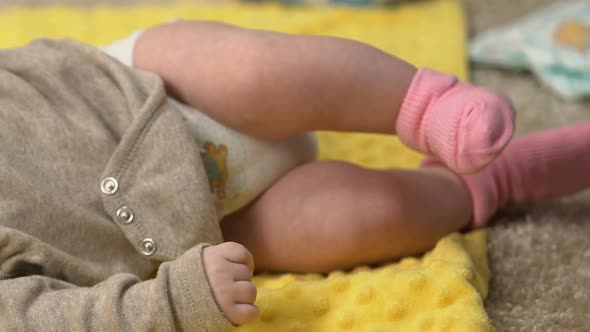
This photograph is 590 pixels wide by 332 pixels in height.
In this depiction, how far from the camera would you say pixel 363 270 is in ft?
2.70

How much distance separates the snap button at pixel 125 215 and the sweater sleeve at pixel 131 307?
0.11 metres

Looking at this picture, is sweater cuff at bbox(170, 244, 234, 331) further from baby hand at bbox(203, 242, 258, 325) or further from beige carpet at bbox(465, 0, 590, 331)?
beige carpet at bbox(465, 0, 590, 331)

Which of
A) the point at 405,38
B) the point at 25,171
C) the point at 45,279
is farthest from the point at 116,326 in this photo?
the point at 405,38

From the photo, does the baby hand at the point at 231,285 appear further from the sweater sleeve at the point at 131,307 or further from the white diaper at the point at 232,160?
the white diaper at the point at 232,160

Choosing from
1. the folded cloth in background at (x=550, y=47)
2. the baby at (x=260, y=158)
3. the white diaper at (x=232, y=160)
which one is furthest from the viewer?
the folded cloth in background at (x=550, y=47)

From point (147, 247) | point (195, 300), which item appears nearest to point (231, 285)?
point (195, 300)

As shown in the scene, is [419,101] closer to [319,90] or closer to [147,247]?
[319,90]

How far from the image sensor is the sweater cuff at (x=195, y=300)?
0.63m

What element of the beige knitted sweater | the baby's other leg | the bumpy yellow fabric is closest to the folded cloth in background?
the bumpy yellow fabric

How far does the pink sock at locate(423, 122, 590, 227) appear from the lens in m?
0.92

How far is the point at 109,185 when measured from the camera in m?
0.76

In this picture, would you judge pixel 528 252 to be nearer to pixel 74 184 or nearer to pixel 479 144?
pixel 479 144

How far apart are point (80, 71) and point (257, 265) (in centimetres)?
30

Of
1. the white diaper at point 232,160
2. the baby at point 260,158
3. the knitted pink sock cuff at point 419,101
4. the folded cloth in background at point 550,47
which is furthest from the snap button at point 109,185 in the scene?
the folded cloth in background at point 550,47
